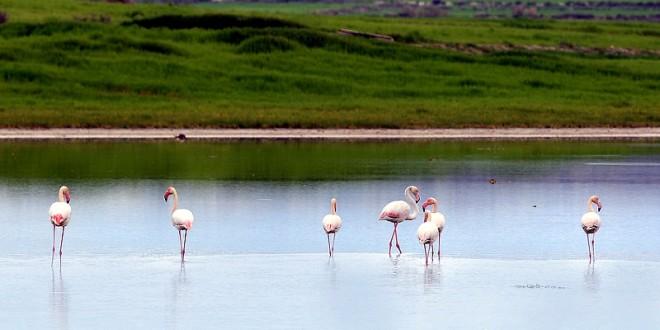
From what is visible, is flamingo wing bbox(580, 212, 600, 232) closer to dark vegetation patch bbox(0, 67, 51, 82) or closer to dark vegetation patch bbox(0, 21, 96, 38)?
dark vegetation patch bbox(0, 67, 51, 82)

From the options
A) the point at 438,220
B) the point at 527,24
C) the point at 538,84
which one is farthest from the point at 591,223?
the point at 527,24

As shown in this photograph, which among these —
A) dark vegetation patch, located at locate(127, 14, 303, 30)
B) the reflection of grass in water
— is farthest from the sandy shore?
dark vegetation patch, located at locate(127, 14, 303, 30)

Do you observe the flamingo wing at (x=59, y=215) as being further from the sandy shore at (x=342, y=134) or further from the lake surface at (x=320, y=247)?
the sandy shore at (x=342, y=134)

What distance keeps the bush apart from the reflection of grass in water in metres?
19.6

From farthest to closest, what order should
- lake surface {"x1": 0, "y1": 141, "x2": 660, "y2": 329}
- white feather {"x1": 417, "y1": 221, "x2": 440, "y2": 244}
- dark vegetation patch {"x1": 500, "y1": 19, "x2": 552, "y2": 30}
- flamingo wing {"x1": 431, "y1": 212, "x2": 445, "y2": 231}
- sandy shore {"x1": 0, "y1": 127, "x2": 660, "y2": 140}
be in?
dark vegetation patch {"x1": 500, "y1": 19, "x2": 552, "y2": 30}
sandy shore {"x1": 0, "y1": 127, "x2": 660, "y2": 140}
flamingo wing {"x1": 431, "y1": 212, "x2": 445, "y2": 231}
white feather {"x1": 417, "y1": 221, "x2": 440, "y2": 244}
lake surface {"x1": 0, "y1": 141, "x2": 660, "y2": 329}

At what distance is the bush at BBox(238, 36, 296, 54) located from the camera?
59.7m

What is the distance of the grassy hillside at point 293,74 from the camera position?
45750 millimetres

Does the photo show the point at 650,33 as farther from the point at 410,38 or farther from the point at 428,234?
the point at 428,234

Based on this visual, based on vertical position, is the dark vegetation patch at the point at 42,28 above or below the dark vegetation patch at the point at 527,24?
above

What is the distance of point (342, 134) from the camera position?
43031 mm

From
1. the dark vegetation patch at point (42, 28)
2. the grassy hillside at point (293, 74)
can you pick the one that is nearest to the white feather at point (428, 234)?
the grassy hillside at point (293, 74)

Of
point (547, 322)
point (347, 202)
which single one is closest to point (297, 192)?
point (347, 202)

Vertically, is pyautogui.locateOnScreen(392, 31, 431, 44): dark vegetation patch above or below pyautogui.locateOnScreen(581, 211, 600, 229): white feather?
below

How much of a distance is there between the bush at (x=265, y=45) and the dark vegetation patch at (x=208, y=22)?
16.5 ft
